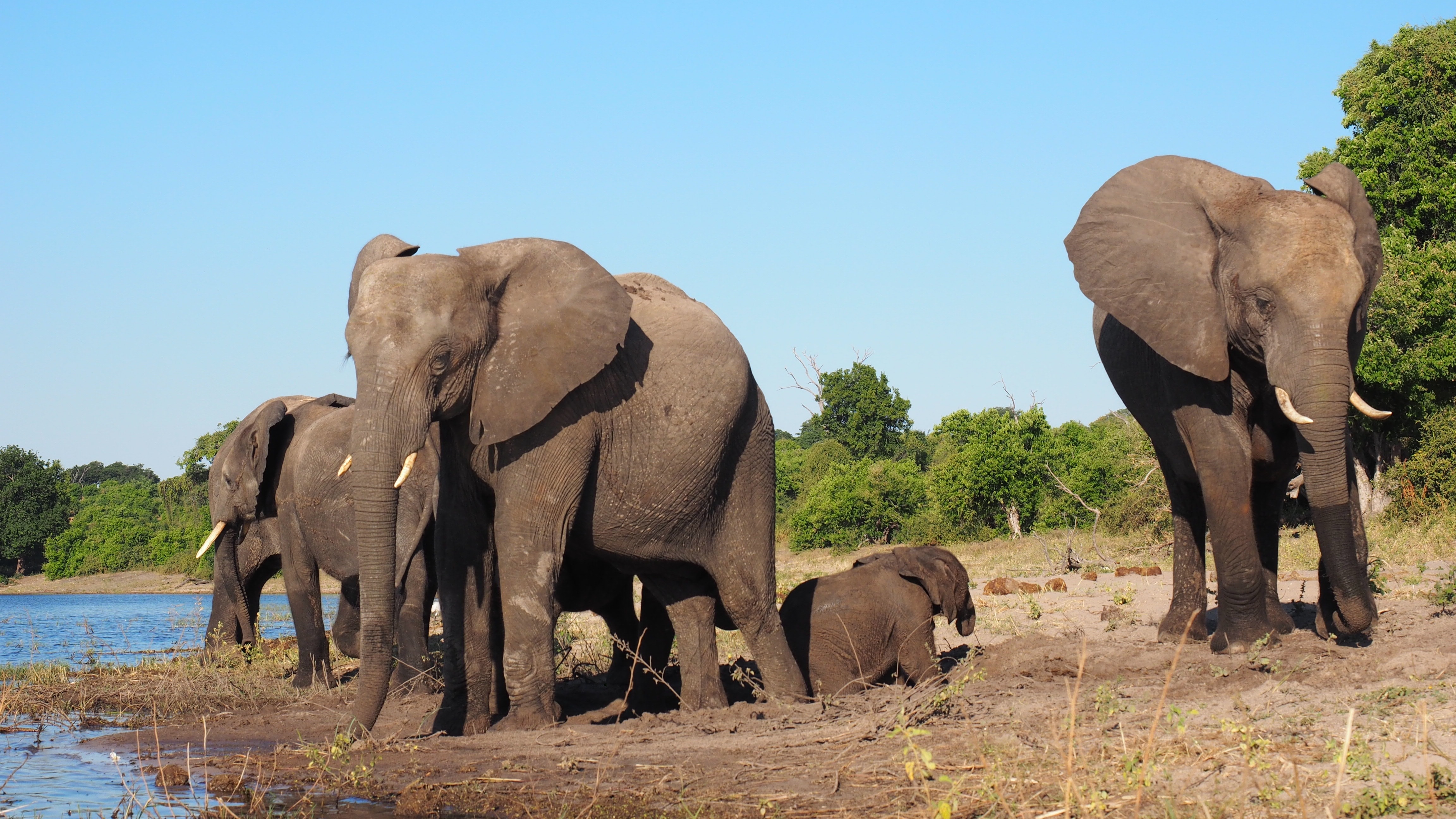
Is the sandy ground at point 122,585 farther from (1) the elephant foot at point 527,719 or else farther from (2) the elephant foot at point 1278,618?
(2) the elephant foot at point 1278,618

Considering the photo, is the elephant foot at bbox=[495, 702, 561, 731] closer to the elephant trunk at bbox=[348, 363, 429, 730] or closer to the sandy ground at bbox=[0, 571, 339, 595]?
the elephant trunk at bbox=[348, 363, 429, 730]

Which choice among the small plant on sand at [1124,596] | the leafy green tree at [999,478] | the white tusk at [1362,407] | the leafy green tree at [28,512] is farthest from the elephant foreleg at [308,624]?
the leafy green tree at [28,512]

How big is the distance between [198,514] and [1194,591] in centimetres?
5027

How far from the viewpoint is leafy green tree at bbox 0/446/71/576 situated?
2084 inches

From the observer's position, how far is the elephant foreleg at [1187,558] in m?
9.79

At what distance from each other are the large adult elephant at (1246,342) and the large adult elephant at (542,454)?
2.72 meters

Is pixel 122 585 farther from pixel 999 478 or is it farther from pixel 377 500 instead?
pixel 377 500

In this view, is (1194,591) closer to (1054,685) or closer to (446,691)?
(1054,685)

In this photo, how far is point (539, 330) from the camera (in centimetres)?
748

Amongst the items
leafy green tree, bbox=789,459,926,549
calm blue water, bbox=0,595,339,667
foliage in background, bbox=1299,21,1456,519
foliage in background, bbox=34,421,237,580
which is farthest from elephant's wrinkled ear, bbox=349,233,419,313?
foliage in background, bbox=34,421,237,580

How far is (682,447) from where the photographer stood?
26.0ft

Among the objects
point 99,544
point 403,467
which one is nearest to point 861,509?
point 403,467

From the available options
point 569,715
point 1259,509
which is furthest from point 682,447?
point 1259,509

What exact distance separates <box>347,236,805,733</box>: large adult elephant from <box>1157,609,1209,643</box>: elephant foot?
291 centimetres
